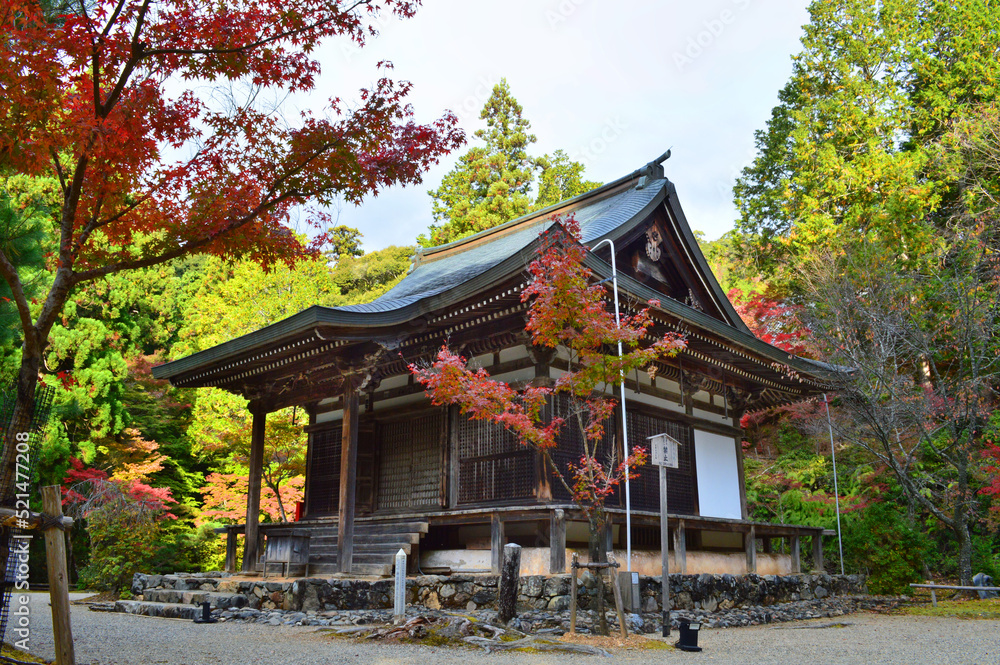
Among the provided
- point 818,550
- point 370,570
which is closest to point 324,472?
point 370,570

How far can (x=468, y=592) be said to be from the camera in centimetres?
910

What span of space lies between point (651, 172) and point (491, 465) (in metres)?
6.83

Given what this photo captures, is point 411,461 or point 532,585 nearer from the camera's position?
point 532,585

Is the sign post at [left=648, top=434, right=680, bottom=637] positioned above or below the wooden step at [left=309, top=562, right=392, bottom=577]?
above

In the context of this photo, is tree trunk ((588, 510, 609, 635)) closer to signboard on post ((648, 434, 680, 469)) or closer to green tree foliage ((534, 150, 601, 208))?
signboard on post ((648, 434, 680, 469))

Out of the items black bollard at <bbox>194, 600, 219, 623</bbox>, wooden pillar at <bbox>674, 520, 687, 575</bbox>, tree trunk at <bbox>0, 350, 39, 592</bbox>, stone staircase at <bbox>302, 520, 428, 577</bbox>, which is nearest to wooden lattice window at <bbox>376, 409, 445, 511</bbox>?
stone staircase at <bbox>302, 520, 428, 577</bbox>

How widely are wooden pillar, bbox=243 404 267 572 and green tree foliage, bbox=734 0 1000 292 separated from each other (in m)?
14.8

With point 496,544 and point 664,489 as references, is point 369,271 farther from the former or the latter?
point 664,489

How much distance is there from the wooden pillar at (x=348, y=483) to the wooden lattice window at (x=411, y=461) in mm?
1535

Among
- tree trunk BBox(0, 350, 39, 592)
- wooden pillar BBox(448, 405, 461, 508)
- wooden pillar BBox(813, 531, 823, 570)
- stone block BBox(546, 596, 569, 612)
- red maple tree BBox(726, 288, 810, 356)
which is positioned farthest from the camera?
red maple tree BBox(726, 288, 810, 356)

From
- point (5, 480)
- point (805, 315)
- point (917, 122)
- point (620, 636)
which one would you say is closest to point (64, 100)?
point (5, 480)

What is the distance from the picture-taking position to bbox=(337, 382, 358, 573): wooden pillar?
10211 mm

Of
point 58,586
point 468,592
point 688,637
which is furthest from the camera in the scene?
point 468,592

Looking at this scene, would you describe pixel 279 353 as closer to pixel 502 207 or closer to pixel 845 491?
pixel 845 491
